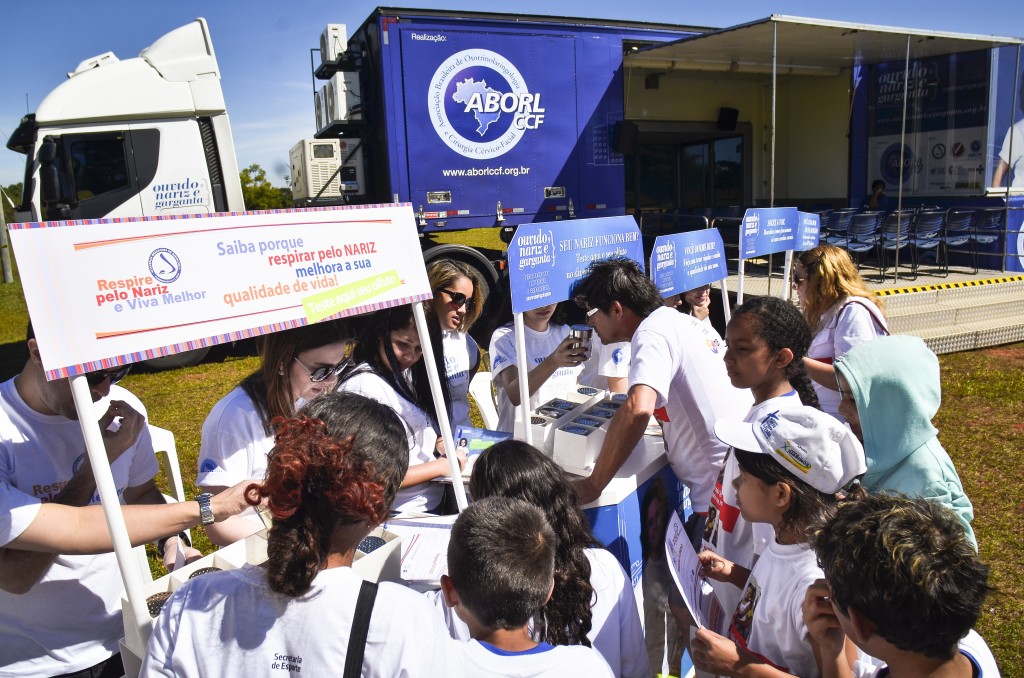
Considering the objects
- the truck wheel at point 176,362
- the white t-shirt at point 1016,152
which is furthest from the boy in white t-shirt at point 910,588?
the white t-shirt at point 1016,152

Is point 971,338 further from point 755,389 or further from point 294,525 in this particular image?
point 294,525

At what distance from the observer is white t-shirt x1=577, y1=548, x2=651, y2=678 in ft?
5.76

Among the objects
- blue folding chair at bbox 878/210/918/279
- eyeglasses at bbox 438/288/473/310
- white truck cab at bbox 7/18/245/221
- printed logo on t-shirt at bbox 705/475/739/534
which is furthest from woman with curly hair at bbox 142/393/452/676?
blue folding chair at bbox 878/210/918/279

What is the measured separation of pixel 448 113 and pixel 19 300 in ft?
47.7

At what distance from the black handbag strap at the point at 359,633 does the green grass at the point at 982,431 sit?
1404mm

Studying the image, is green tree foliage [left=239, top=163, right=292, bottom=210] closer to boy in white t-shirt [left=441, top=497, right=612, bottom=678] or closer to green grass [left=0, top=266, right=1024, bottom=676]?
green grass [left=0, top=266, right=1024, bottom=676]

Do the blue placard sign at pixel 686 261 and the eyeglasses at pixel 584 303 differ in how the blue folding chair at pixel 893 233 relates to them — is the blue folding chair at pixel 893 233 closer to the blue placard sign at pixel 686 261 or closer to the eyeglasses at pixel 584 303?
the blue placard sign at pixel 686 261

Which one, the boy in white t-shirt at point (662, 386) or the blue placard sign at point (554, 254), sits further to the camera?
the blue placard sign at point (554, 254)

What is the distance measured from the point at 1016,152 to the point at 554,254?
435 inches

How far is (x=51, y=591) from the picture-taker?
181 centimetres

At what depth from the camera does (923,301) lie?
8.91m

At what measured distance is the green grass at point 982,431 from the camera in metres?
3.34

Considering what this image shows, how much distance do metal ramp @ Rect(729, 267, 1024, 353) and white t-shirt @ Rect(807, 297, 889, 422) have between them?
4.54 meters

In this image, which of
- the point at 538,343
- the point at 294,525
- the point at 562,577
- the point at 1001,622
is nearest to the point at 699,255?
the point at 538,343
